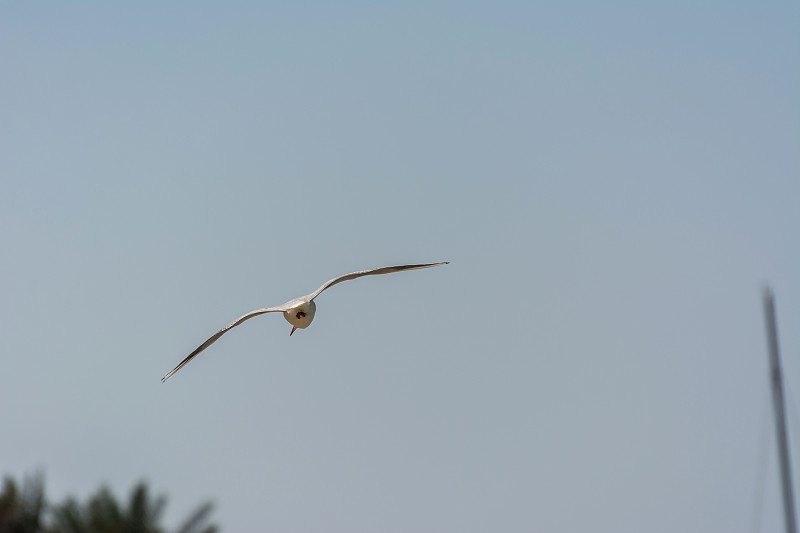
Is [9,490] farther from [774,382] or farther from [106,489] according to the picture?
[774,382]

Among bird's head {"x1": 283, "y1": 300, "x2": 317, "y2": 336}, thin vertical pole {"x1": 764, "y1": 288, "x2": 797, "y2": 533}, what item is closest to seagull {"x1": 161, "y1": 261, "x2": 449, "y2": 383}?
bird's head {"x1": 283, "y1": 300, "x2": 317, "y2": 336}

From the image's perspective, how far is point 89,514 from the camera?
61938mm

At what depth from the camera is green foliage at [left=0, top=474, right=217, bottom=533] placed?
61.4 metres

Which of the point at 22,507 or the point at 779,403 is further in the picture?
the point at 22,507

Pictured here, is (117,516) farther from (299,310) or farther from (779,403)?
(779,403)

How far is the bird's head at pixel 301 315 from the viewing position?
166ft

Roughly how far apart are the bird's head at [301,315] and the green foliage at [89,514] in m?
13.7

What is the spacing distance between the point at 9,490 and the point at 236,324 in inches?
663

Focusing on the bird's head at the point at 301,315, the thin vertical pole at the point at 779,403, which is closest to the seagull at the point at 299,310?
the bird's head at the point at 301,315

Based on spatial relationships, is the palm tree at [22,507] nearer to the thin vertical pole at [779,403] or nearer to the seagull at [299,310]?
the seagull at [299,310]

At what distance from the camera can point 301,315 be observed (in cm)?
5081

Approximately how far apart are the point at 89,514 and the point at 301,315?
1692 centimetres

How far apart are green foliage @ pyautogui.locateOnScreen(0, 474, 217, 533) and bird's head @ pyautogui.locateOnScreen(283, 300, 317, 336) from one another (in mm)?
13733

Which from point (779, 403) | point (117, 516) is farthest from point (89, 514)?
point (779, 403)
